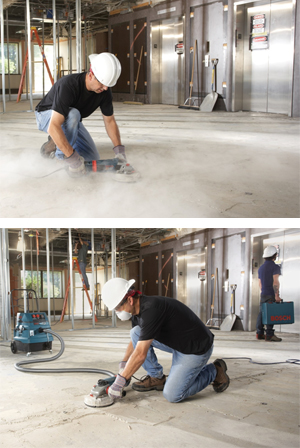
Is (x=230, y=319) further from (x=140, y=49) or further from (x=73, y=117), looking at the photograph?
(x=140, y=49)

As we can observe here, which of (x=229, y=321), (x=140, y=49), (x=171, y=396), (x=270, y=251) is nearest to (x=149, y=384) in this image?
(x=171, y=396)

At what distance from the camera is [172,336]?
2359 millimetres

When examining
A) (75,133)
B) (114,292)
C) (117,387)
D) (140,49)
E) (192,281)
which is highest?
(140,49)

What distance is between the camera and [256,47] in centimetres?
729

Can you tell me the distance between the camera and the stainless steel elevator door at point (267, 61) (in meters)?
6.69

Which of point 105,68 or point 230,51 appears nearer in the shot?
point 105,68

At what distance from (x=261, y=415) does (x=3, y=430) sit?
1.23 meters

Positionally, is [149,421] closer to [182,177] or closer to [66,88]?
[182,177]

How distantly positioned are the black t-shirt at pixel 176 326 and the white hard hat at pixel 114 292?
0.11 m

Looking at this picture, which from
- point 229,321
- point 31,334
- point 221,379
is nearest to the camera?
point 221,379

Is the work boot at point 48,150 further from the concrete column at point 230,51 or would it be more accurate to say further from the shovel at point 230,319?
the concrete column at point 230,51

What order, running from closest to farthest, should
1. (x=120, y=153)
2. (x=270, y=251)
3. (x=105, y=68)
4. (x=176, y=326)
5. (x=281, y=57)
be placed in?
1. (x=176, y=326)
2. (x=105, y=68)
3. (x=120, y=153)
4. (x=270, y=251)
5. (x=281, y=57)

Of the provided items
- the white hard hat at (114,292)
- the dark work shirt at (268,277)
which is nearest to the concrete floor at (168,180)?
the white hard hat at (114,292)

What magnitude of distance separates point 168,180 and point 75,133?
0.83 metres
